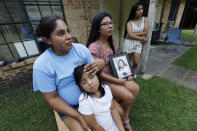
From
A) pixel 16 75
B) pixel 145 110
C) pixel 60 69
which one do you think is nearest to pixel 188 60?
pixel 145 110

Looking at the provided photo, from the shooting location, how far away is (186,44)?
5488 millimetres

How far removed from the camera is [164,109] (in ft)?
6.63

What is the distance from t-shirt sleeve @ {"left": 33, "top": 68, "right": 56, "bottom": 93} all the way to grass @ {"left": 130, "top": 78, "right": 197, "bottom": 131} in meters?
1.54

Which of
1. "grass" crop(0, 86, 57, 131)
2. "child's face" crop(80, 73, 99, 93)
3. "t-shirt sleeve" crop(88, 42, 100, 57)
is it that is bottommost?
"grass" crop(0, 86, 57, 131)

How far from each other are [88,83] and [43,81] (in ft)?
1.36

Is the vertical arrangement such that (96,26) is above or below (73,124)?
above

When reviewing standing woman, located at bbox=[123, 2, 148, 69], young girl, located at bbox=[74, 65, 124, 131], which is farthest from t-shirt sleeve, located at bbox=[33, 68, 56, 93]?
standing woman, located at bbox=[123, 2, 148, 69]

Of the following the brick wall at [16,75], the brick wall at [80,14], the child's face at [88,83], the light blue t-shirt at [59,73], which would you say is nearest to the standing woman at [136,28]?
the brick wall at [80,14]

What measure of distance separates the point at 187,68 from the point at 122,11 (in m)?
3.23

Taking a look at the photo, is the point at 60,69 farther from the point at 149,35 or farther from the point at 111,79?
the point at 149,35

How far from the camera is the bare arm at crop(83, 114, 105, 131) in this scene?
1066mm

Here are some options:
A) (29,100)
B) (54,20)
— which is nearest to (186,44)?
(54,20)

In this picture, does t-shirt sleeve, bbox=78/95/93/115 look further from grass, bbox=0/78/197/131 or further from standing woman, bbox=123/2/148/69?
standing woman, bbox=123/2/148/69

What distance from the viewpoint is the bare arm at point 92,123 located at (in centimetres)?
107
